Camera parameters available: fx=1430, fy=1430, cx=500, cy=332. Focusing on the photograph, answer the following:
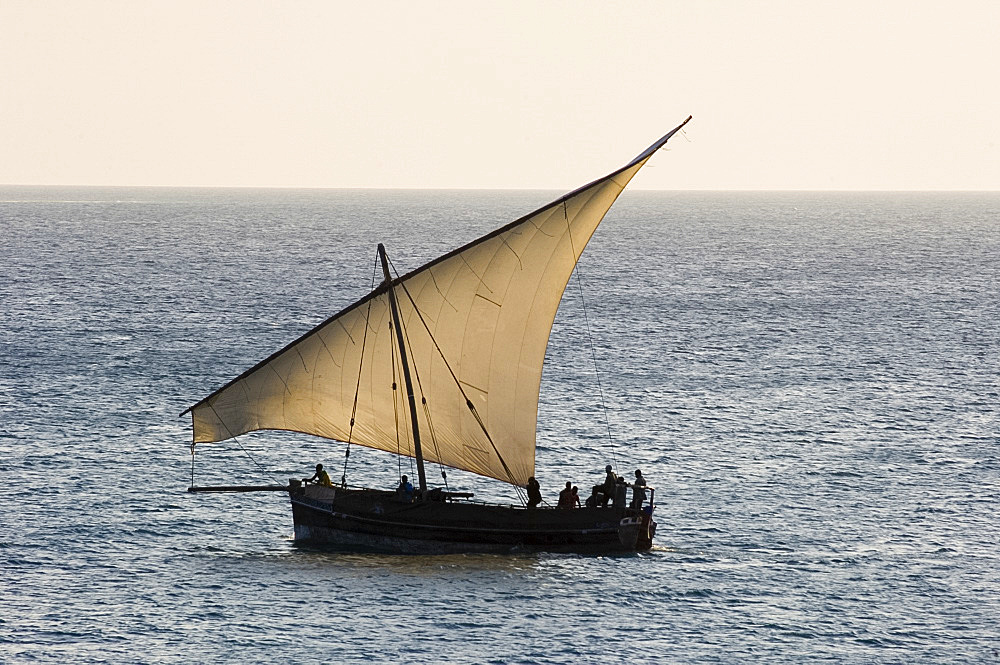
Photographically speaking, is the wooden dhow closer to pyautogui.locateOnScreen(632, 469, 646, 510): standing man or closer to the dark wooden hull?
the dark wooden hull

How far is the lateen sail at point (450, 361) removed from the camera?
43094mm

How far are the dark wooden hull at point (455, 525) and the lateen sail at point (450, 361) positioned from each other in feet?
5.27

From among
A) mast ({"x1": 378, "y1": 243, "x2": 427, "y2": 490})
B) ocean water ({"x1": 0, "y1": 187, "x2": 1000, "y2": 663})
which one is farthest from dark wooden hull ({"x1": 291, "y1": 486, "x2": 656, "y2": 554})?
mast ({"x1": 378, "y1": 243, "x2": 427, "y2": 490})

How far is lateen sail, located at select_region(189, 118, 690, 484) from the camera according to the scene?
141 ft

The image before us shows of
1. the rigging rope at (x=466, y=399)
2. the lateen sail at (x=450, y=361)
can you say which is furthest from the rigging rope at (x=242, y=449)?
the rigging rope at (x=466, y=399)

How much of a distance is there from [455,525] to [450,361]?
17.3 feet

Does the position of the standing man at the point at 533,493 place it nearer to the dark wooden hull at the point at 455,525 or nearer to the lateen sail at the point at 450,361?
the dark wooden hull at the point at 455,525

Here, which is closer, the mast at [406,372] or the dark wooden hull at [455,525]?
the mast at [406,372]

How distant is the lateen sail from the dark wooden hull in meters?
1.61

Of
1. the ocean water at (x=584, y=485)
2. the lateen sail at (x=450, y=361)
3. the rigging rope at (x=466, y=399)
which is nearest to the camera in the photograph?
the ocean water at (x=584, y=485)

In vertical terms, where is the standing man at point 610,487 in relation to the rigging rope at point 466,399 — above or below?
below

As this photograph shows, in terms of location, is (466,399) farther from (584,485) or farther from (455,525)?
(584,485)

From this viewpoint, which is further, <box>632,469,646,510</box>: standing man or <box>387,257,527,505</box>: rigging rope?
<box>632,469,646,510</box>: standing man

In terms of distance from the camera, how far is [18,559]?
46812 millimetres
